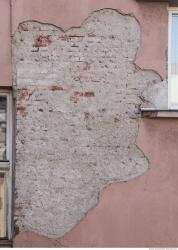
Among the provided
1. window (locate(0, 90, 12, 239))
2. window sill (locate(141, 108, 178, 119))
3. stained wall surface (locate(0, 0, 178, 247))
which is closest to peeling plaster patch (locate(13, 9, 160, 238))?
stained wall surface (locate(0, 0, 178, 247))

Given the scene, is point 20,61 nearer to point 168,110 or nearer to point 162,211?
point 168,110

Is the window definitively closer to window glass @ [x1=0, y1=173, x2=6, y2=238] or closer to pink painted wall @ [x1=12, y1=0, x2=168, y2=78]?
window glass @ [x1=0, y1=173, x2=6, y2=238]

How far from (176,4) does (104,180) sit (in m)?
2.07

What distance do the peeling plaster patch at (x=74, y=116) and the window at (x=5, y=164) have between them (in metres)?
0.29

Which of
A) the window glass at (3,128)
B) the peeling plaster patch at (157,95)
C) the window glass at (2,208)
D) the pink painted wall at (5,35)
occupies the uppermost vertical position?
the pink painted wall at (5,35)

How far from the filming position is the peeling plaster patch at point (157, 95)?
7312 mm

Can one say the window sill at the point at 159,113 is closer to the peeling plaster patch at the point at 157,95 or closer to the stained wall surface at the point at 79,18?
the peeling plaster patch at the point at 157,95

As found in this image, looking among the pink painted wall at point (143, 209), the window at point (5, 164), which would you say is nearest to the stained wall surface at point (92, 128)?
the pink painted wall at point (143, 209)

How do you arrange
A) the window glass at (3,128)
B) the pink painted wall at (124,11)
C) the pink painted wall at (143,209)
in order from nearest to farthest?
the pink painted wall at (143,209) < the pink painted wall at (124,11) < the window glass at (3,128)

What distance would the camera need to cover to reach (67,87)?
23.9 ft

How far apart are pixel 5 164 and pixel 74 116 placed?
93 centimetres

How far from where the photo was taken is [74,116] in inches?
285

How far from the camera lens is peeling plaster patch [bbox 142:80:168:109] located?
7.31 m

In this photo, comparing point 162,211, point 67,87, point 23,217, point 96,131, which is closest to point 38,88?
point 67,87
